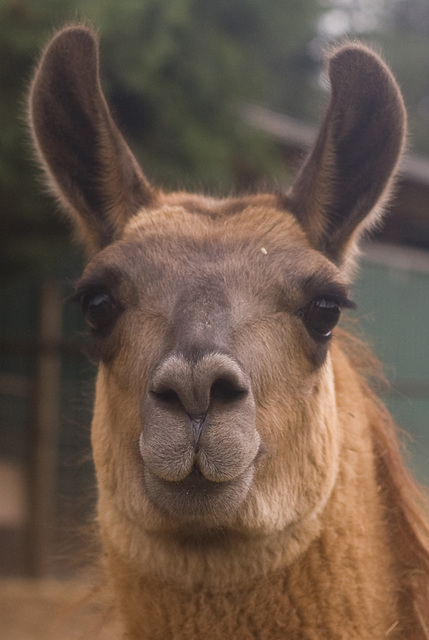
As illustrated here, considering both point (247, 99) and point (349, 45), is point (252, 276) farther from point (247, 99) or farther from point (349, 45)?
point (247, 99)

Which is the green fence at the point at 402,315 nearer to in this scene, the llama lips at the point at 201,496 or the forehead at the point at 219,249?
the forehead at the point at 219,249

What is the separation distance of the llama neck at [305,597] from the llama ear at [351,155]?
0.95 m

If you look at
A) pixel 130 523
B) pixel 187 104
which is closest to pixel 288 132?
pixel 187 104

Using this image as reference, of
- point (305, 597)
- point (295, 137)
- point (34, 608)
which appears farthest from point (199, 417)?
point (295, 137)

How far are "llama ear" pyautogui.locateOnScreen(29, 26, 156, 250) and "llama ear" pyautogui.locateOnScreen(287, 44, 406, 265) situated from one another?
0.73 metres

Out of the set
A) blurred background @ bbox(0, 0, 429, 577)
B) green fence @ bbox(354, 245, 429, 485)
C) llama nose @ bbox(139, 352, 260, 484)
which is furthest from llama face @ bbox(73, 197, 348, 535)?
green fence @ bbox(354, 245, 429, 485)

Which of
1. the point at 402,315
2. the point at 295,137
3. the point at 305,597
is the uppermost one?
the point at 305,597

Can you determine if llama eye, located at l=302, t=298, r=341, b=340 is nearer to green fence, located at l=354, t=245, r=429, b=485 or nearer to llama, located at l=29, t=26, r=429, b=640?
llama, located at l=29, t=26, r=429, b=640

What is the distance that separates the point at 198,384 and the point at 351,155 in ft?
4.29

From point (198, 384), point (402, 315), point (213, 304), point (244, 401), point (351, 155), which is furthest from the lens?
point (402, 315)

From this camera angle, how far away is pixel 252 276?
2.97 metres

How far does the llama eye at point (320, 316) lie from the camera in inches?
118

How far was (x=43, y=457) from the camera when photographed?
1010 cm

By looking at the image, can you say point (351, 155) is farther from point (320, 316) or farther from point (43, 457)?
point (43, 457)
